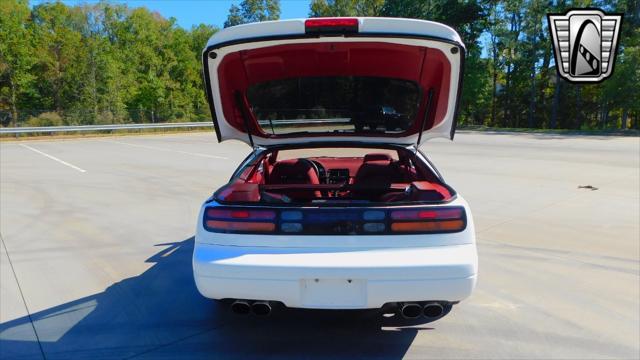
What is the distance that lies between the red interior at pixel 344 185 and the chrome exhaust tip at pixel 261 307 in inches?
25.2

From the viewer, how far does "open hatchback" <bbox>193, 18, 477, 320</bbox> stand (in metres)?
2.65

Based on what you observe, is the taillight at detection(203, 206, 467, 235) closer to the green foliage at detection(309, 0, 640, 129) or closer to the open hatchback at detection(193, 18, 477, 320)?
the open hatchback at detection(193, 18, 477, 320)

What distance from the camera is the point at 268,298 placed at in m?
2.67

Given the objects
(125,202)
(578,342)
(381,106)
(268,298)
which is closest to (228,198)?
(268,298)

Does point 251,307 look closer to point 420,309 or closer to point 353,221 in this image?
point 353,221

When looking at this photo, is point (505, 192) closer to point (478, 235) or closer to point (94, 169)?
point (478, 235)

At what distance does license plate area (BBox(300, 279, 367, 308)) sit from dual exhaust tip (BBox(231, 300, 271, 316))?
0.90 ft

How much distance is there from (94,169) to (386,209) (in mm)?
11154

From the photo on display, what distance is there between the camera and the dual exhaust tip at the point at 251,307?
2.80 meters

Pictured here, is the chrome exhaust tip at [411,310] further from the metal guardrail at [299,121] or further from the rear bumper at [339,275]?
the metal guardrail at [299,121]

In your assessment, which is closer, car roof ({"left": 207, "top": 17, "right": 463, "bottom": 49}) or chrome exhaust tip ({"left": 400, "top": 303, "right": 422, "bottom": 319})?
chrome exhaust tip ({"left": 400, "top": 303, "right": 422, "bottom": 319})

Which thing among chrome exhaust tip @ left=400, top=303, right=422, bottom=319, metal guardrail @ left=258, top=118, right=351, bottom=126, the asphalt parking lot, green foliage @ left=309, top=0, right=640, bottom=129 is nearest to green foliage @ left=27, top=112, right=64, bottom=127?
the asphalt parking lot

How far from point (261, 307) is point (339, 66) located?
1.92 meters

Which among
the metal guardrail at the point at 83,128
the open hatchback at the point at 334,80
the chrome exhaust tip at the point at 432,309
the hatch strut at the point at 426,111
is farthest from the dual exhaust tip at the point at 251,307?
the metal guardrail at the point at 83,128
